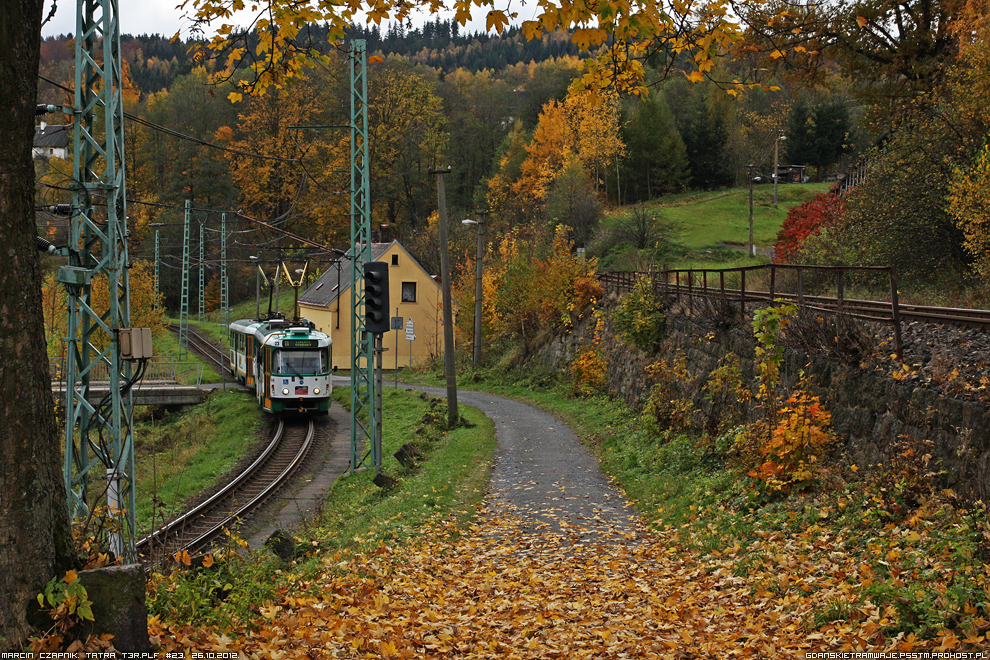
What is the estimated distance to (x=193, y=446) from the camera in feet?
86.6

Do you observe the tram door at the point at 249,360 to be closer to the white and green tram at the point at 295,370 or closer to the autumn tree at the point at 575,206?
the white and green tram at the point at 295,370

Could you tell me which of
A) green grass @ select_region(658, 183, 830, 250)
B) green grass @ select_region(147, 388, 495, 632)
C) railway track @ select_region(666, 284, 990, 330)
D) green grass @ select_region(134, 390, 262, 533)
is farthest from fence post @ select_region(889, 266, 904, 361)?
green grass @ select_region(658, 183, 830, 250)

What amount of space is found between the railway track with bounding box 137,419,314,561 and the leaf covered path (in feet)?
14.1

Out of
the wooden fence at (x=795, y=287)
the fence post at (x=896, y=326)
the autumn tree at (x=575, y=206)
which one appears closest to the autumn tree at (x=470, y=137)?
the autumn tree at (x=575, y=206)

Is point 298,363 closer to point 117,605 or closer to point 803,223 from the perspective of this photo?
point 117,605

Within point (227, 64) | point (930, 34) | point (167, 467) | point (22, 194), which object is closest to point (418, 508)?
point (227, 64)

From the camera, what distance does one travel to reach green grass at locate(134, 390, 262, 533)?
19500 millimetres

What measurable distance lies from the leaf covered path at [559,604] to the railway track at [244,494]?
431 centimetres

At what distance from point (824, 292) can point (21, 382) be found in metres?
19.7

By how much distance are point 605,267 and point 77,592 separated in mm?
42815

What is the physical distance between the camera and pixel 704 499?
1131 cm

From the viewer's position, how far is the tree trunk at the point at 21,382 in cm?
482

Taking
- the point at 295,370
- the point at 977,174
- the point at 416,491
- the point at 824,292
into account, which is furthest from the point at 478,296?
the point at 977,174

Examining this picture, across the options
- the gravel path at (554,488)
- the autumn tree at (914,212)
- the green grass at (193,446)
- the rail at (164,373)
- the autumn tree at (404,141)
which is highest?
the autumn tree at (404,141)
